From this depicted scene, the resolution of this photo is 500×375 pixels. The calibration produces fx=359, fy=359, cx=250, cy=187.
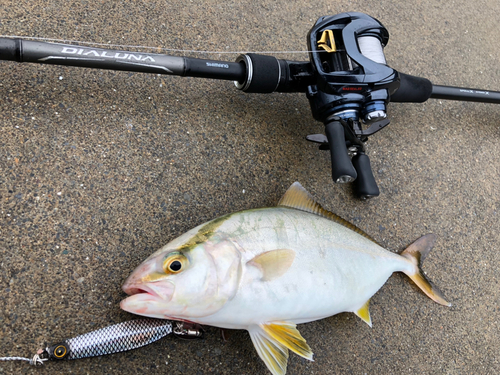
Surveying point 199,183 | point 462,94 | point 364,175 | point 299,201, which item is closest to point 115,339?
point 199,183

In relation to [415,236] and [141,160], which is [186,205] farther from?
[415,236]

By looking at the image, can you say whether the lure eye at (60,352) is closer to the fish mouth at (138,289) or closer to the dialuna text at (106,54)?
the fish mouth at (138,289)

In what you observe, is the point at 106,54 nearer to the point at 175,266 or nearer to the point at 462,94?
the point at 175,266

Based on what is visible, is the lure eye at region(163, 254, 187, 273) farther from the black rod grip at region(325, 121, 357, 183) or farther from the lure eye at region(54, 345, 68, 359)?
the black rod grip at region(325, 121, 357, 183)

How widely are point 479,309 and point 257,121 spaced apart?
1.59 metres

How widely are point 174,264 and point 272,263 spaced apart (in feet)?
1.14

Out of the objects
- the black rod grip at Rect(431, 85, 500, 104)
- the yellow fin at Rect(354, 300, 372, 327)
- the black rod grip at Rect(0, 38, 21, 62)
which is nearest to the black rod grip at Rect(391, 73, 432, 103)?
the black rod grip at Rect(431, 85, 500, 104)

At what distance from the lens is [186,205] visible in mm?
1585

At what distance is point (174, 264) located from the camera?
3.88ft

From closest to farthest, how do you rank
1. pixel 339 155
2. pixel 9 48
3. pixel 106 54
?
pixel 9 48
pixel 106 54
pixel 339 155

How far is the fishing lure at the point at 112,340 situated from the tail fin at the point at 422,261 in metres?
1.17

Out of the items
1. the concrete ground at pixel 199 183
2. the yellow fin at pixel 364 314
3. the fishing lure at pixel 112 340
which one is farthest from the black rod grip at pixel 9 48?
the yellow fin at pixel 364 314

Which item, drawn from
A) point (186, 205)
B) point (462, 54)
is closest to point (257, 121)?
point (186, 205)

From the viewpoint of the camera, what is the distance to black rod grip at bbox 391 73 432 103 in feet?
6.08
